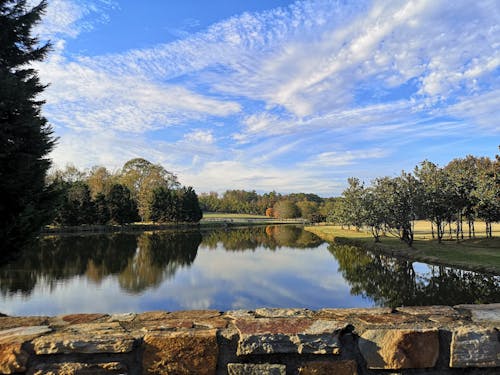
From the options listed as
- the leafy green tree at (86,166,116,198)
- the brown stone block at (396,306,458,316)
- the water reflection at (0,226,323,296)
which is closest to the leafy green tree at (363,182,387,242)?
the water reflection at (0,226,323,296)

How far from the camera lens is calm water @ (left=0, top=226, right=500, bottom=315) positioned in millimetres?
13352

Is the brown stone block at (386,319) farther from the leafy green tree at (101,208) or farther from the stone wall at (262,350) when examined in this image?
the leafy green tree at (101,208)

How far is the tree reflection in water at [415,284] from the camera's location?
541 inches

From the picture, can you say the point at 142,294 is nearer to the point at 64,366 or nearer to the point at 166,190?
the point at 64,366

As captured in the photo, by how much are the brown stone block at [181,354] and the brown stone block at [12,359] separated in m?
0.61

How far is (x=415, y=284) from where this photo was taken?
16938 mm

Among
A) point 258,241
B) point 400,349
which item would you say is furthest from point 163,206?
point 400,349

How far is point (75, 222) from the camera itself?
48.1m

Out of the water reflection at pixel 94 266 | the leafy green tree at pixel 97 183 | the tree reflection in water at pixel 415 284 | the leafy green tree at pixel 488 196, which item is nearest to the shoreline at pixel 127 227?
the leafy green tree at pixel 97 183

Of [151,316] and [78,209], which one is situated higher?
[78,209]

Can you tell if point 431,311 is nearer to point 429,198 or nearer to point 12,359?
point 12,359

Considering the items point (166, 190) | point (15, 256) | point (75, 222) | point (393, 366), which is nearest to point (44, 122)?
point (15, 256)

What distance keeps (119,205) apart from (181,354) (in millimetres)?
55807

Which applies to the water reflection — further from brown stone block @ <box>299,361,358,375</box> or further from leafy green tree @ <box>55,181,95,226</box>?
leafy green tree @ <box>55,181,95,226</box>
